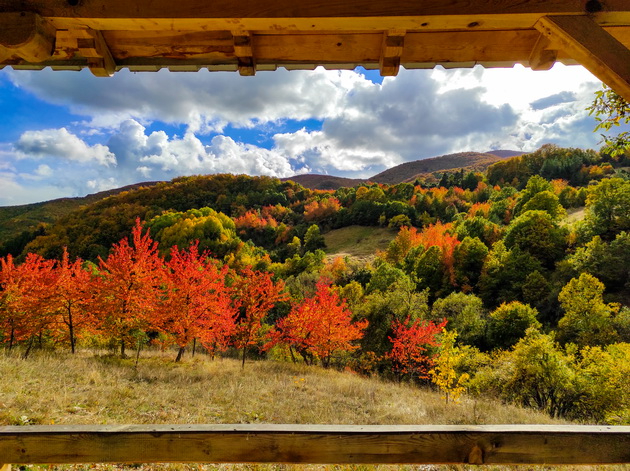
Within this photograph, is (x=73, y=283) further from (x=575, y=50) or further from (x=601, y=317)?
(x=601, y=317)

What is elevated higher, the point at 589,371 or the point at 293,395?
the point at 293,395

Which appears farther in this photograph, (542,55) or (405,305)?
(405,305)

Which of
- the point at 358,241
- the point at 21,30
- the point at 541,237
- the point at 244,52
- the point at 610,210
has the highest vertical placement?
the point at 610,210

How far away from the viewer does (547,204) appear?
46125 millimetres

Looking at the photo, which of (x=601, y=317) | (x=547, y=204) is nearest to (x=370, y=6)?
(x=601, y=317)

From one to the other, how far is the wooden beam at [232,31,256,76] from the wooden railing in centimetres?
316

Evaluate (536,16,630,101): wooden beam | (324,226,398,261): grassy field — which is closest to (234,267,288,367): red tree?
(536,16,630,101): wooden beam

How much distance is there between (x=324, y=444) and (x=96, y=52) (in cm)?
391

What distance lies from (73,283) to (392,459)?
21105 millimetres

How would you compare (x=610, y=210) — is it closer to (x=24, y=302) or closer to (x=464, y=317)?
(x=464, y=317)

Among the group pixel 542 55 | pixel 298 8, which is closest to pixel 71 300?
pixel 298 8

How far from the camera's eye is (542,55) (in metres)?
3.12

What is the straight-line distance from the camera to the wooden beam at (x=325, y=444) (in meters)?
2.12

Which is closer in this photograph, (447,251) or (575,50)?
(575,50)
